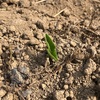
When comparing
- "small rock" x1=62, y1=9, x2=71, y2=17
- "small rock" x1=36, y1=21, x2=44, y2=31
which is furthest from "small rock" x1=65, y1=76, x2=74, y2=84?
"small rock" x1=62, y1=9, x2=71, y2=17

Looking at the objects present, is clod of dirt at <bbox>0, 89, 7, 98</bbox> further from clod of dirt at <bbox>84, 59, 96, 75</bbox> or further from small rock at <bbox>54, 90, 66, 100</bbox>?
clod of dirt at <bbox>84, 59, 96, 75</bbox>

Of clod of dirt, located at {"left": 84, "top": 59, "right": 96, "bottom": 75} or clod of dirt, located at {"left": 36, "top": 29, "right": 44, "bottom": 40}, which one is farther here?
clod of dirt, located at {"left": 36, "top": 29, "right": 44, "bottom": 40}

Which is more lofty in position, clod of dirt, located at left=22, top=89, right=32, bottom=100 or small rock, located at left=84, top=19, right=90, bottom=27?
small rock, located at left=84, top=19, right=90, bottom=27

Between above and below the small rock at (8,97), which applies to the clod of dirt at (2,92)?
above

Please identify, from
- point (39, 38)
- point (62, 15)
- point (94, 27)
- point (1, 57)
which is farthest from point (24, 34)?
point (94, 27)

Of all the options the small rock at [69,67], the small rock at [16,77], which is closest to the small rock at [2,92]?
the small rock at [16,77]

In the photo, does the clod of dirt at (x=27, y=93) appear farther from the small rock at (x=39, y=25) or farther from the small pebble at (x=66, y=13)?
the small pebble at (x=66, y=13)

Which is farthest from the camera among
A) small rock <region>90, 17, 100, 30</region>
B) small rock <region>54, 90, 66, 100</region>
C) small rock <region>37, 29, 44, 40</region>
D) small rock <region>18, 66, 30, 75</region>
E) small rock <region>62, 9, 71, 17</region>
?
small rock <region>62, 9, 71, 17</region>

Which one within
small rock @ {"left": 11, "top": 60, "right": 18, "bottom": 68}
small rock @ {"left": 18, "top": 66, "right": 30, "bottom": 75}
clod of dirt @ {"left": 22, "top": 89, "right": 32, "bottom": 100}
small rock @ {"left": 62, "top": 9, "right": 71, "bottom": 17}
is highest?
small rock @ {"left": 62, "top": 9, "right": 71, "bottom": 17}
